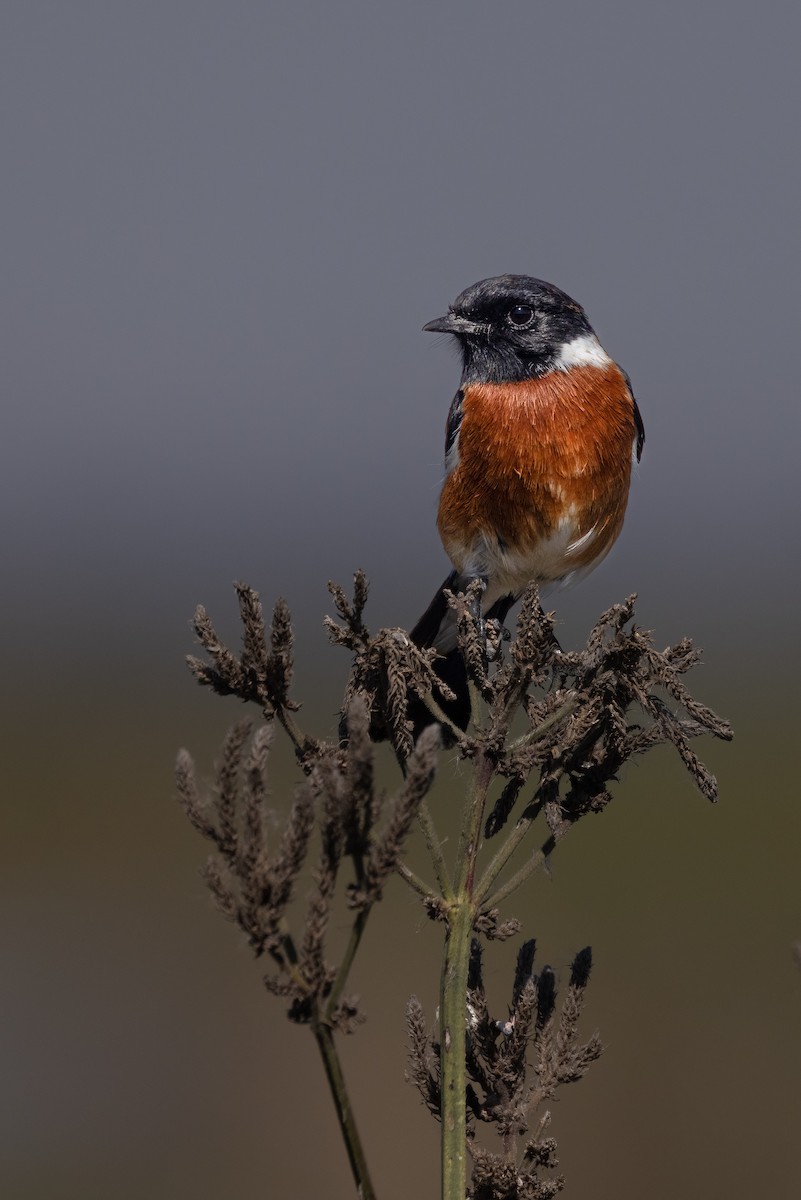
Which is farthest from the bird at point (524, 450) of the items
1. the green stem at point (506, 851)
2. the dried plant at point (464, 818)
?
the green stem at point (506, 851)

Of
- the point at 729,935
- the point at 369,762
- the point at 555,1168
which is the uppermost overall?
the point at 729,935

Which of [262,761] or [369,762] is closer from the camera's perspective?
[369,762]

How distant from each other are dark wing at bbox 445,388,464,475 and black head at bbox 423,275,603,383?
0.16m

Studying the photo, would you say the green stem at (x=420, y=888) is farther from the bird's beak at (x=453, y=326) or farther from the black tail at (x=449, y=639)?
the bird's beak at (x=453, y=326)

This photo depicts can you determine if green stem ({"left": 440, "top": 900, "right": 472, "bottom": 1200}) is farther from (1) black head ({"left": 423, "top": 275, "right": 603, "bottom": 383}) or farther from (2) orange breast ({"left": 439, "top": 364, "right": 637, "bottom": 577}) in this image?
(1) black head ({"left": 423, "top": 275, "right": 603, "bottom": 383})

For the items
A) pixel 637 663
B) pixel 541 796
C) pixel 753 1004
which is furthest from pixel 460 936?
pixel 753 1004

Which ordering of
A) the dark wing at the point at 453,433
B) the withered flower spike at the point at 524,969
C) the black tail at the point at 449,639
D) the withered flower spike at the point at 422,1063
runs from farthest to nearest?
the dark wing at the point at 453,433 < the black tail at the point at 449,639 < the withered flower spike at the point at 524,969 < the withered flower spike at the point at 422,1063

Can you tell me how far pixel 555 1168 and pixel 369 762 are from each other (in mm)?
1285

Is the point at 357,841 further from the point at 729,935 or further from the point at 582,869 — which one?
the point at 582,869

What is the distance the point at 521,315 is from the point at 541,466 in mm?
903

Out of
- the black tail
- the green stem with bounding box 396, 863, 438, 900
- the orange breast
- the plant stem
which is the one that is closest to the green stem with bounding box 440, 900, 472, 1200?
the plant stem

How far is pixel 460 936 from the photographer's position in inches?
103

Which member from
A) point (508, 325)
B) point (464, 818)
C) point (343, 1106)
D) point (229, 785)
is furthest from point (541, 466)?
point (343, 1106)

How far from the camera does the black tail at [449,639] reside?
191 inches
